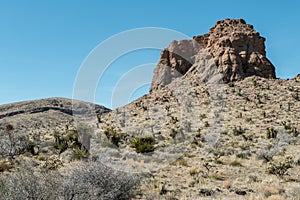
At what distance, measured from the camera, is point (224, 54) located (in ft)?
160

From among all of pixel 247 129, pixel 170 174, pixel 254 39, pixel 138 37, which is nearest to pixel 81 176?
pixel 170 174

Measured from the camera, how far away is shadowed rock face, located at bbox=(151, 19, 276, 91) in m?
48.0

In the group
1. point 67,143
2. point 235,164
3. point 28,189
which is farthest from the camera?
point 67,143

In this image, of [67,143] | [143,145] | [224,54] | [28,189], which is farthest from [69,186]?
[224,54]

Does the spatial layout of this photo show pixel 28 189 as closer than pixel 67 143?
Yes

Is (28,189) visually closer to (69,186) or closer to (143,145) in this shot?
(69,186)

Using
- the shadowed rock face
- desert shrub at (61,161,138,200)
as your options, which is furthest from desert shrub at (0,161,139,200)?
the shadowed rock face

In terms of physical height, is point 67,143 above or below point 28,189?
above

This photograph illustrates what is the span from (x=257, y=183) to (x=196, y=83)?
3893 centimetres

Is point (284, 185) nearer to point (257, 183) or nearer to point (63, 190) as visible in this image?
point (257, 183)

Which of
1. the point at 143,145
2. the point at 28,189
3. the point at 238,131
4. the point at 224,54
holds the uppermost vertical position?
the point at 224,54

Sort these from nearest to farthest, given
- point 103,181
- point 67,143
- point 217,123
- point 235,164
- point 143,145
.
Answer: point 103,181 → point 235,164 → point 143,145 → point 67,143 → point 217,123

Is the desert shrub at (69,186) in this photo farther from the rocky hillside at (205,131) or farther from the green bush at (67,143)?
the green bush at (67,143)

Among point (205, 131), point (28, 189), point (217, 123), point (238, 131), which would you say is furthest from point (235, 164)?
point (217, 123)
